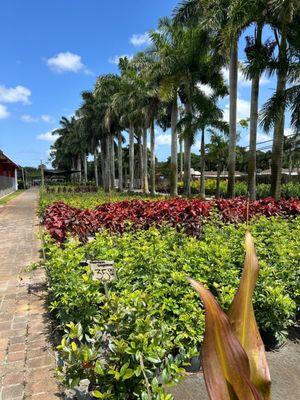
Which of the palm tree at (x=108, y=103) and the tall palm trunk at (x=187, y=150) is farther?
the palm tree at (x=108, y=103)

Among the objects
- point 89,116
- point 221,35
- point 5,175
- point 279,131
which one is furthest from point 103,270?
point 5,175

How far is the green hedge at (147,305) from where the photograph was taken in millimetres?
2254

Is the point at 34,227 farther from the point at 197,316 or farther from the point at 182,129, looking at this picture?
the point at 182,129

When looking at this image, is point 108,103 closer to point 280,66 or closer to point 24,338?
point 280,66

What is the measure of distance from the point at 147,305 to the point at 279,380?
1.31 m

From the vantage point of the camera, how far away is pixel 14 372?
3.17 metres

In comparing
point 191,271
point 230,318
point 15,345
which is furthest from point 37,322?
point 230,318

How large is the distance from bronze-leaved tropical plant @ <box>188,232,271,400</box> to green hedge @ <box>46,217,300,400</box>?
82cm

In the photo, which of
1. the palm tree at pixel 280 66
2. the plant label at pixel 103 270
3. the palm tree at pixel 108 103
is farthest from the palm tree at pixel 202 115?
the plant label at pixel 103 270

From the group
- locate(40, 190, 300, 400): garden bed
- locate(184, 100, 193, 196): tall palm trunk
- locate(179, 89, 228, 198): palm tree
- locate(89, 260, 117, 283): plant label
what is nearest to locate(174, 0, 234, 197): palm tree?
locate(179, 89, 228, 198): palm tree

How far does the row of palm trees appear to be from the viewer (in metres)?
13.7

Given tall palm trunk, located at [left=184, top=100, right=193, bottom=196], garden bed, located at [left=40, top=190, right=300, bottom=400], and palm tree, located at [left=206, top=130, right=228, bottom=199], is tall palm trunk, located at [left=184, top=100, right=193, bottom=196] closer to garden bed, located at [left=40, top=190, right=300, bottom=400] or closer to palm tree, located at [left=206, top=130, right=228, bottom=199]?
palm tree, located at [left=206, top=130, right=228, bottom=199]

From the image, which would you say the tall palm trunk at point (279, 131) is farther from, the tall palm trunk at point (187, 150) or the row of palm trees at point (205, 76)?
the tall palm trunk at point (187, 150)

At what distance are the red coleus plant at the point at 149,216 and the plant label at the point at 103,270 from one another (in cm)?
194
